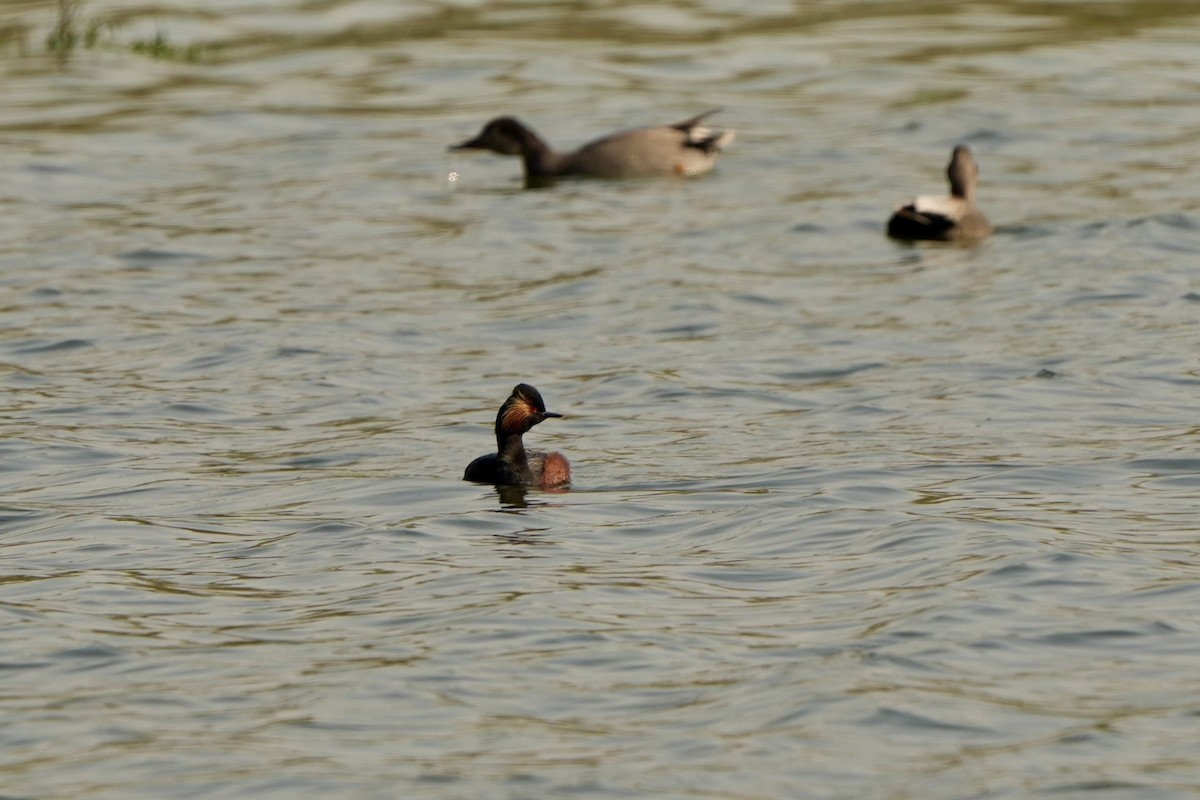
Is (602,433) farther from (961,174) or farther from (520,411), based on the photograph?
(961,174)

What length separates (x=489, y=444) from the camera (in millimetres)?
12797

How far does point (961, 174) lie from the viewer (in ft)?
62.4

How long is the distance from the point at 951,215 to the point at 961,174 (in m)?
0.67

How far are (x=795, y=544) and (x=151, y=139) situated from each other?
14.7 m

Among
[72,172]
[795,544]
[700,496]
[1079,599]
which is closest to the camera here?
[1079,599]

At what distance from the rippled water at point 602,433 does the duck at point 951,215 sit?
23cm

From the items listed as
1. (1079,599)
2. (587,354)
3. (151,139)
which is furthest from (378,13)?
(1079,599)

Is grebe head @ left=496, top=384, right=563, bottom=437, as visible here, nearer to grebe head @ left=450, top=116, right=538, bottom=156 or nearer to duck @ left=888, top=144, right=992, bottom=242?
duck @ left=888, top=144, right=992, bottom=242

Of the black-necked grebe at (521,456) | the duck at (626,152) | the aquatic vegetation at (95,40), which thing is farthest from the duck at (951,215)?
the aquatic vegetation at (95,40)

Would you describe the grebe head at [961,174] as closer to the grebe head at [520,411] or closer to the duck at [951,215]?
the duck at [951,215]

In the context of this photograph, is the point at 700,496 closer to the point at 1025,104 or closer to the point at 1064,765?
the point at 1064,765

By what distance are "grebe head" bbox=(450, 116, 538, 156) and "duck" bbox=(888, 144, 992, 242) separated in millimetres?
4561

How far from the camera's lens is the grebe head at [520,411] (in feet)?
37.3

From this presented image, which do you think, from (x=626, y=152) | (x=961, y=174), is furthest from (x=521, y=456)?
(x=626, y=152)
